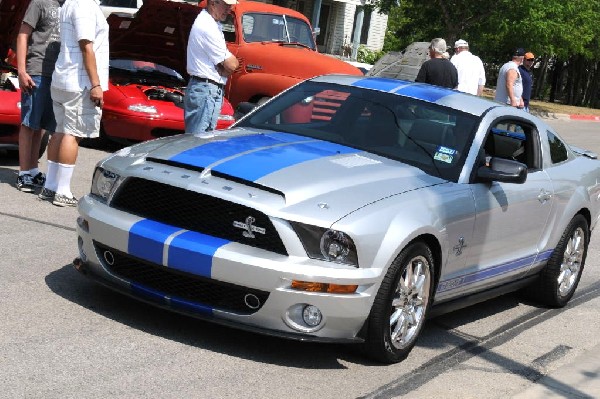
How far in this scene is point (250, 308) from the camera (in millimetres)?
5527

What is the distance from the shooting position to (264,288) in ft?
17.7

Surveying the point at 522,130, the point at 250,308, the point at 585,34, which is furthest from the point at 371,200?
the point at 585,34

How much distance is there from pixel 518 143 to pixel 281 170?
95.3 inches

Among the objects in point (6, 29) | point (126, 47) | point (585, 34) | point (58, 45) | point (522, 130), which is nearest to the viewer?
point (522, 130)

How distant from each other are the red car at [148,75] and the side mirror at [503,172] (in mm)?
6194

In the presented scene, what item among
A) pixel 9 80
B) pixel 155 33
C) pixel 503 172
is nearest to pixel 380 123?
pixel 503 172


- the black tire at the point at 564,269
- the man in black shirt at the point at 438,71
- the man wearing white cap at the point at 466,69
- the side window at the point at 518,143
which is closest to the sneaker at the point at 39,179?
the side window at the point at 518,143

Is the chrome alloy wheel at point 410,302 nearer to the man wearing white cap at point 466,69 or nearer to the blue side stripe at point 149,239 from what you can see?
the blue side stripe at point 149,239

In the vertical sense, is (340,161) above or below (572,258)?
above

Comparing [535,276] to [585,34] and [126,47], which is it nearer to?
[126,47]

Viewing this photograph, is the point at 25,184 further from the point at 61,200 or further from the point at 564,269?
the point at 564,269

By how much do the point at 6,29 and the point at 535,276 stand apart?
6717 mm

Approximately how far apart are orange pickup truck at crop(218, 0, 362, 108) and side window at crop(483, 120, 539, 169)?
640 cm

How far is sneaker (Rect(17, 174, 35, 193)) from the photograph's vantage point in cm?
948
